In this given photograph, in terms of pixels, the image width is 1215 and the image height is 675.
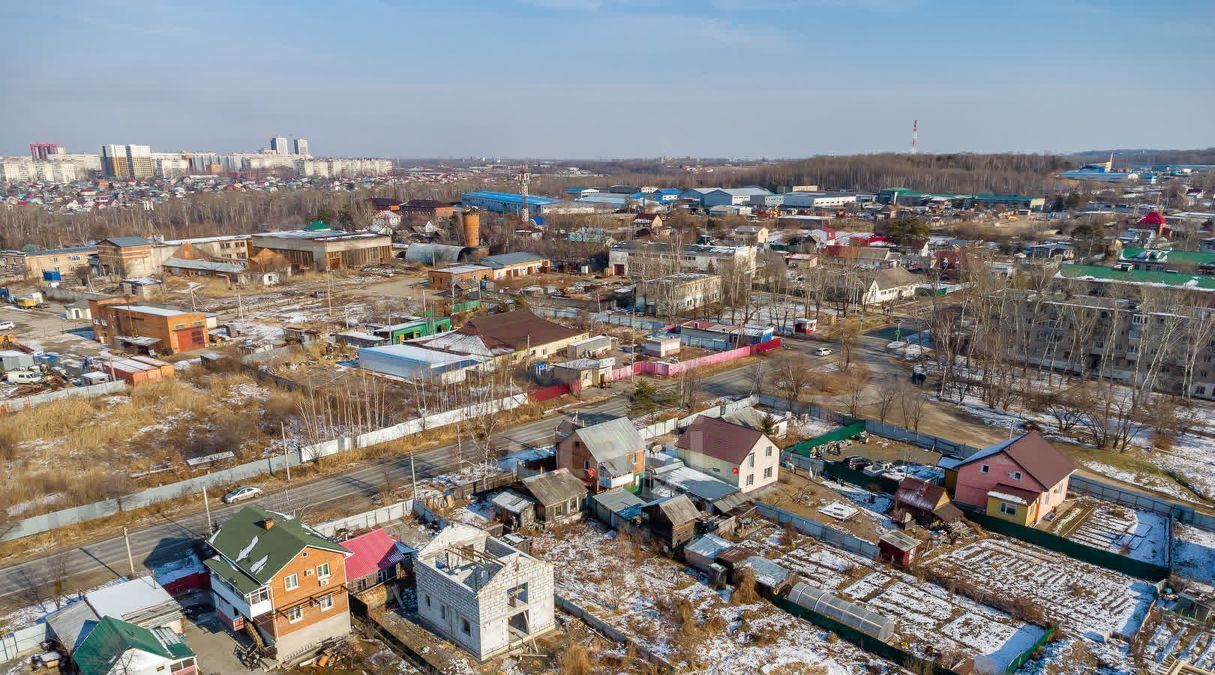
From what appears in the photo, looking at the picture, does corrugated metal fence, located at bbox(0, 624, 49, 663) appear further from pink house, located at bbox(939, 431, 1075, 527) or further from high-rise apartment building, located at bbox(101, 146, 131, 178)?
high-rise apartment building, located at bbox(101, 146, 131, 178)

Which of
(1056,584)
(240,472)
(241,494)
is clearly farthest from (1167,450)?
(240,472)

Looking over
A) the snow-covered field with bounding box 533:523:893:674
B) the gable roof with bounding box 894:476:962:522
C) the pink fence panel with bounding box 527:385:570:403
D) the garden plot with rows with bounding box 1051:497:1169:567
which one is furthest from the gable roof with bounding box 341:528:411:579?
the garden plot with rows with bounding box 1051:497:1169:567

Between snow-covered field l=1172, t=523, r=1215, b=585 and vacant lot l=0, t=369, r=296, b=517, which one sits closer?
snow-covered field l=1172, t=523, r=1215, b=585

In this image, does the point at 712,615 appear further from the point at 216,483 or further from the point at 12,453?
the point at 12,453

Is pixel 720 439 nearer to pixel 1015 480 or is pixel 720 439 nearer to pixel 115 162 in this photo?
pixel 1015 480

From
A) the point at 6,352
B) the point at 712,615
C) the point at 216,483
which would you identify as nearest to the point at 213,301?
the point at 6,352

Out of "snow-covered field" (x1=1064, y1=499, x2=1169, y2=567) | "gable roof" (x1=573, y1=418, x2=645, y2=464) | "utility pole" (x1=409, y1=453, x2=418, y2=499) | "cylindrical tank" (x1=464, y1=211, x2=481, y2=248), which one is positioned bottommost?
"snow-covered field" (x1=1064, y1=499, x2=1169, y2=567)
